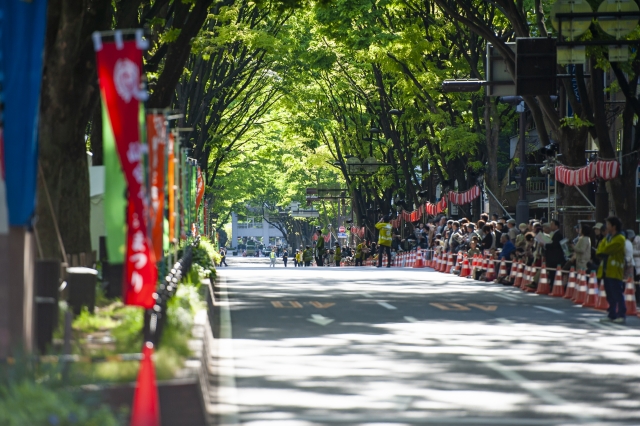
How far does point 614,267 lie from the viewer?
20766 millimetres

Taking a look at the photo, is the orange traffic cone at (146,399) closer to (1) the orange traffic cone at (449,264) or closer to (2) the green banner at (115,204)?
(2) the green banner at (115,204)

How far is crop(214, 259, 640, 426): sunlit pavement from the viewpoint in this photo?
1080cm

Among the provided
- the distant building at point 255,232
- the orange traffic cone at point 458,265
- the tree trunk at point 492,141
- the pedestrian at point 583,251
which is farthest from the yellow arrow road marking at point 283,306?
the distant building at point 255,232

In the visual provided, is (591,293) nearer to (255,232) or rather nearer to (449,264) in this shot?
(449,264)

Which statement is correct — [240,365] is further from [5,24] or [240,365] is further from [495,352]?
[5,24]

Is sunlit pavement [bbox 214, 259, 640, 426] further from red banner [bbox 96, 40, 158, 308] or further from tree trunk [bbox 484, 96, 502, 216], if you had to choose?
tree trunk [bbox 484, 96, 502, 216]

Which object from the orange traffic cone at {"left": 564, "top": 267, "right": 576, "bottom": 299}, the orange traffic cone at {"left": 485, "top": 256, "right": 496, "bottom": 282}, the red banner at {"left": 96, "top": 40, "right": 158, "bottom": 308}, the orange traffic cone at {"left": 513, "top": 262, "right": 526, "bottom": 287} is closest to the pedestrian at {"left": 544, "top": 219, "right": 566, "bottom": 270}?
the orange traffic cone at {"left": 564, "top": 267, "right": 576, "bottom": 299}

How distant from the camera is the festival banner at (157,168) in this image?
12.2m

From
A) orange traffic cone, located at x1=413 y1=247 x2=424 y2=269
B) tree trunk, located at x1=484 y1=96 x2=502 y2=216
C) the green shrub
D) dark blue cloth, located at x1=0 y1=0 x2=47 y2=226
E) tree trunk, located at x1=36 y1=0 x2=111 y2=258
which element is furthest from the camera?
orange traffic cone, located at x1=413 y1=247 x2=424 y2=269

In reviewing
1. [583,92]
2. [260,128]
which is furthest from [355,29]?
[260,128]

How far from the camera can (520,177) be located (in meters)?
38.5

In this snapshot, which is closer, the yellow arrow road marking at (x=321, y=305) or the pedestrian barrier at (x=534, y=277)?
the yellow arrow road marking at (x=321, y=305)

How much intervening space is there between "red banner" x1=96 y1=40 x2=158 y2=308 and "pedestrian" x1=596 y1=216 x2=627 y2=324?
492 inches

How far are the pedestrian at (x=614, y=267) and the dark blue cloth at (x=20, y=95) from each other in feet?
41.0
